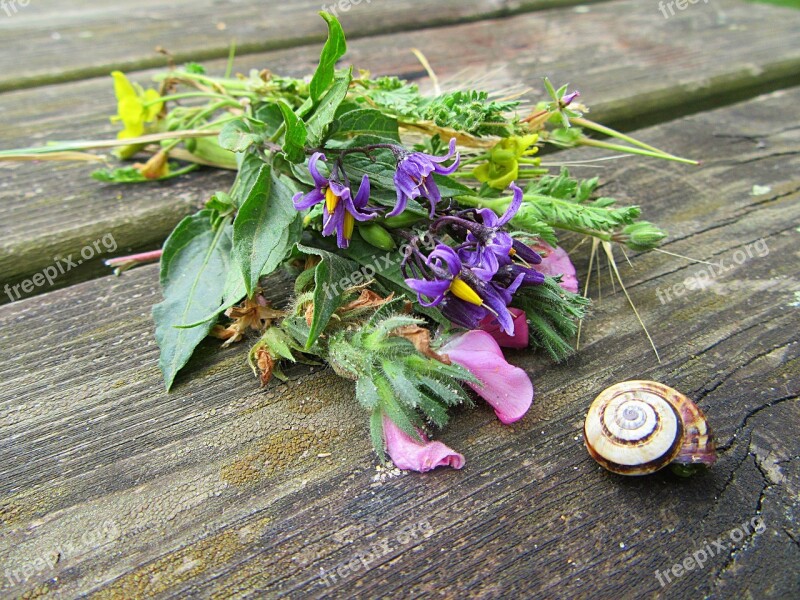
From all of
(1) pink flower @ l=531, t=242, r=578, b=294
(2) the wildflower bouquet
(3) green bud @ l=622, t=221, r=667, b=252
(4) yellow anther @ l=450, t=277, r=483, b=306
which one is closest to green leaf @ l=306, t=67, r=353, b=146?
(2) the wildflower bouquet

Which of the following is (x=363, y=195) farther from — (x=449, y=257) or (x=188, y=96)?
(x=188, y=96)

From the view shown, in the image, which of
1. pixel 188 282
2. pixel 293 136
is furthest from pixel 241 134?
pixel 188 282

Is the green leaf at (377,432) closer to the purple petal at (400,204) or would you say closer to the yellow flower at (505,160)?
the purple petal at (400,204)

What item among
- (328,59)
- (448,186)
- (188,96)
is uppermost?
(328,59)

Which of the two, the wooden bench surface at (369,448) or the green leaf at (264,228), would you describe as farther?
the green leaf at (264,228)

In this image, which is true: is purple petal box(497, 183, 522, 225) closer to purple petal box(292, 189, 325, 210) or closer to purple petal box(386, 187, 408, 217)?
purple petal box(386, 187, 408, 217)


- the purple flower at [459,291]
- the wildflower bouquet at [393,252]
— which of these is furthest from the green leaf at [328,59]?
the purple flower at [459,291]
